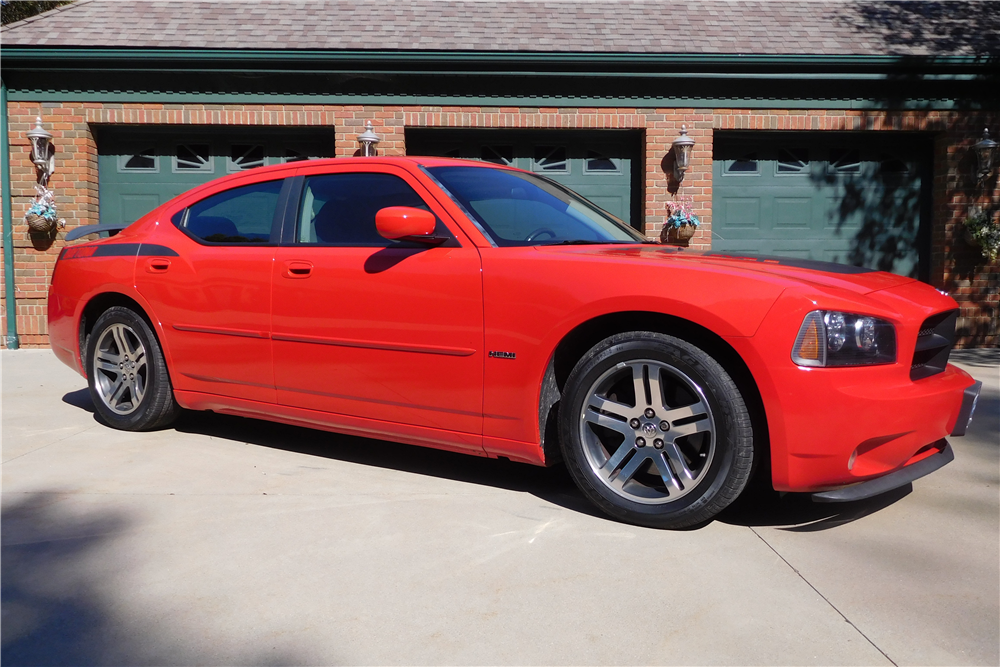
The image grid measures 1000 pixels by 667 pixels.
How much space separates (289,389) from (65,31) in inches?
326

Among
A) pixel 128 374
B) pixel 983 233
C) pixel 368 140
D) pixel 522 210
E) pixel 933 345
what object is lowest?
pixel 128 374

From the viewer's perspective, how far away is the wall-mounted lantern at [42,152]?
9.51m

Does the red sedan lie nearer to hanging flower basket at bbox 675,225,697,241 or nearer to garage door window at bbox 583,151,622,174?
hanging flower basket at bbox 675,225,697,241

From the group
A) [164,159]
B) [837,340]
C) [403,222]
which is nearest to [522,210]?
[403,222]

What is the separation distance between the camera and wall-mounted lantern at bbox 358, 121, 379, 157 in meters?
9.69

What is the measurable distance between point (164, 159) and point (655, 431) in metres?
8.84

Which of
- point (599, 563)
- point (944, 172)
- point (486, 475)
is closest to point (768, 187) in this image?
point (944, 172)

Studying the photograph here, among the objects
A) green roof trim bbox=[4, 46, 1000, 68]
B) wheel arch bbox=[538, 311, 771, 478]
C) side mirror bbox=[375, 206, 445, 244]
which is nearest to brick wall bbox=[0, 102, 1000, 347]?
green roof trim bbox=[4, 46, 1000, 68]

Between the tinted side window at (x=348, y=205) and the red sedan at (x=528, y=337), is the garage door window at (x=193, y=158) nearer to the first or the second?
the red sedan at (x=528, y=337)

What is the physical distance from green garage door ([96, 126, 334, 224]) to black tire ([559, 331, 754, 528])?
308 inches

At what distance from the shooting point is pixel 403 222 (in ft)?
11.3

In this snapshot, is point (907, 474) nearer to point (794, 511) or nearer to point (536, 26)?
point (794, 511)

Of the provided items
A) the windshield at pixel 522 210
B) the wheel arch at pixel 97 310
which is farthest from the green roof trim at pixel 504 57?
the windshield at pixel 522 210

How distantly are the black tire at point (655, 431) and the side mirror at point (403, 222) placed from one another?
898 mm
